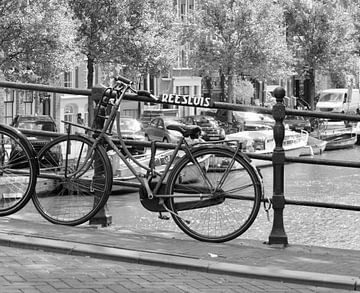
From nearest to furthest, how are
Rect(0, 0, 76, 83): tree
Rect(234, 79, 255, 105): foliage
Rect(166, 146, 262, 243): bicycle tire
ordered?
Rect(166, 146, 262, 243): bicycle tire
Rect(0, 0, 76, 83): tree
Rect(234, 79, 255, 105): foliage

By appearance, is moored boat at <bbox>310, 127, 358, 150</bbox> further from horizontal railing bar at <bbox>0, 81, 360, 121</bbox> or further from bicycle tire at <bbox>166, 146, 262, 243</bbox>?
bicycle tire at <bbox>166, 146, 262, 243</bbox>

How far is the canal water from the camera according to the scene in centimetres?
1438

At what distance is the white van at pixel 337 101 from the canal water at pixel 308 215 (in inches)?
1107

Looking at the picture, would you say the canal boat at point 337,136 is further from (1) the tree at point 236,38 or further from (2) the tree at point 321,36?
(2) the tree at point 321,36

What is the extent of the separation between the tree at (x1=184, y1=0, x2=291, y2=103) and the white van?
9919 millimetres

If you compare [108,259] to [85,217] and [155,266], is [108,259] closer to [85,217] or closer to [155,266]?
[155,266]

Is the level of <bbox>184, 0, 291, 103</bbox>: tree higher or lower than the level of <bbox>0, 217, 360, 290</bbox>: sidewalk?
higher

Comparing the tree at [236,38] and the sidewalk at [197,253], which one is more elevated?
the tree at [236,38]

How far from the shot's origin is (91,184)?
733cm

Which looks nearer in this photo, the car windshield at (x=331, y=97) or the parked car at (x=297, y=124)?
the parked car at (x=297, y=124)

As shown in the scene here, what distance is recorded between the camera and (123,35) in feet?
127

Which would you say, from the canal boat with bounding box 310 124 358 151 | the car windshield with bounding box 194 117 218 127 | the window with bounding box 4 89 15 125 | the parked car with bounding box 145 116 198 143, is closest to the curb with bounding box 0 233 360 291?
the parked car with bounding box 145 116 198 143

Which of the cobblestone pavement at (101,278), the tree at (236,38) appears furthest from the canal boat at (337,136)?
the cobblestone pavement at (101,278)

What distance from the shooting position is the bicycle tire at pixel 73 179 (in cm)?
723
